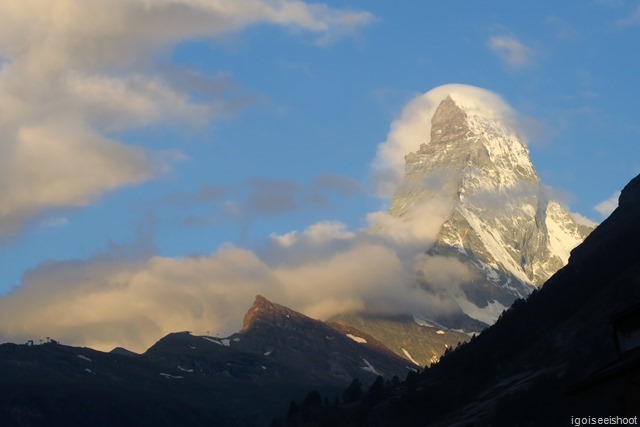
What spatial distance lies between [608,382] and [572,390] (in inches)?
28.6

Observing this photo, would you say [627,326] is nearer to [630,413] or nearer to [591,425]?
[630,413]

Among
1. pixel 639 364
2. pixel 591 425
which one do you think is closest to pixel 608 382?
pixel 639 364

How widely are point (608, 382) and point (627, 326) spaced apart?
1575 mm

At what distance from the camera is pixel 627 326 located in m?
25.3

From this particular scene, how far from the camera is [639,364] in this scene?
24078 mm

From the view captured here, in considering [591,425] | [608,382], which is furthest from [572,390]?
[591,425]

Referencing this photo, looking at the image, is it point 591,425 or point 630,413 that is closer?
point 630,413

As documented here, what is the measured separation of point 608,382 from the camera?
2428cm

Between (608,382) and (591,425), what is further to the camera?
(591,425)

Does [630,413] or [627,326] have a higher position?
[627,326]

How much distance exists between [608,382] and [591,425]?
774cm

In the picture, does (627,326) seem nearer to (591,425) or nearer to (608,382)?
(608,382)

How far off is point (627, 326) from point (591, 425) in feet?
23.3

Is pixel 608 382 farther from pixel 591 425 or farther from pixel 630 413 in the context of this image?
pixel 591 425
